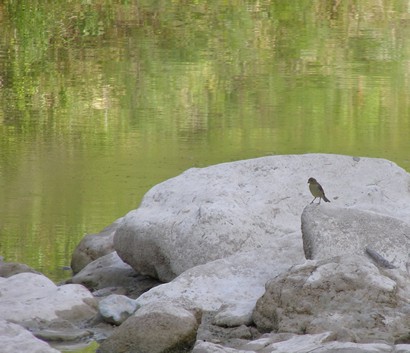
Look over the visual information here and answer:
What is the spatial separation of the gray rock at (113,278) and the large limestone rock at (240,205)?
10 cm

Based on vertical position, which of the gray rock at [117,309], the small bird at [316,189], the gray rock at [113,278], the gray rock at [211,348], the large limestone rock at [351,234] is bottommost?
the gray rock at [113,278]

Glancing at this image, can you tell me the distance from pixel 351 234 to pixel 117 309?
132 cm

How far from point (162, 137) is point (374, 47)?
21.6ft

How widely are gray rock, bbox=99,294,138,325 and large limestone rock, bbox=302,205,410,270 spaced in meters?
0.99

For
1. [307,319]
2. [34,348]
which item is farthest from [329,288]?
[34,348]

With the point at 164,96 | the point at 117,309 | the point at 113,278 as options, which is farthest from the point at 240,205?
the point at 164,96

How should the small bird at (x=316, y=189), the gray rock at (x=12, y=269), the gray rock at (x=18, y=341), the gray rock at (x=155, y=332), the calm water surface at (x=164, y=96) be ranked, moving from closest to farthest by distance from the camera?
the gray rock at (x=18, y=341)
the gray rock at (x=155, y=332)
the small bird at (x=316, y=189)
the gray rock at (x=12, y=269)
the calm water surface at (x=164, y=96)

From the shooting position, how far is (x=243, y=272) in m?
7.32

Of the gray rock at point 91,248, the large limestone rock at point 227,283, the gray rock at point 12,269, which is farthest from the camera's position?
the gray rock at point 91,248

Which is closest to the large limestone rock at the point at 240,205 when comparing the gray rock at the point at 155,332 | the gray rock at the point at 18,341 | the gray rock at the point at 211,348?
the gray rock at the point at 155,332

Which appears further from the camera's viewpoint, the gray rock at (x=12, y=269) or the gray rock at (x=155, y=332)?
the gray rock at (x=12, y=269)

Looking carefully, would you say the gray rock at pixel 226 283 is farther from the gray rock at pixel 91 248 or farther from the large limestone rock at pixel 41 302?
the gray rock at pixel 91 248

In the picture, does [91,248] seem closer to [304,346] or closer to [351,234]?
[351,234]

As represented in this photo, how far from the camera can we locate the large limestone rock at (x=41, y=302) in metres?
6.89
